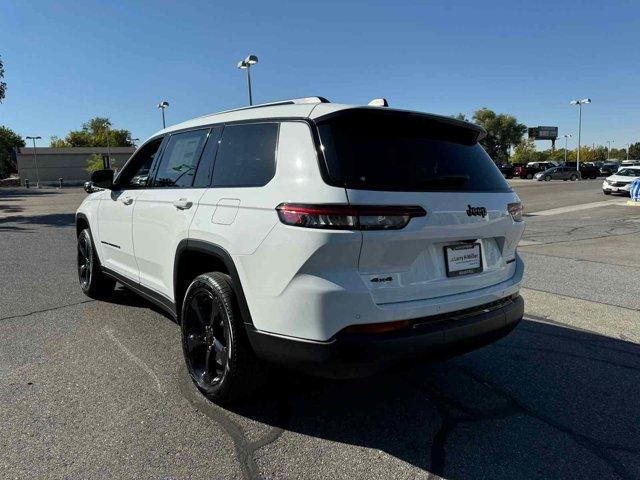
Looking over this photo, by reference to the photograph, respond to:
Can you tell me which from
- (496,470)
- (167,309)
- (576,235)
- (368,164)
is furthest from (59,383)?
(576,235)

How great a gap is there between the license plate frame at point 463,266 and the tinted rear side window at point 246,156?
109 cm

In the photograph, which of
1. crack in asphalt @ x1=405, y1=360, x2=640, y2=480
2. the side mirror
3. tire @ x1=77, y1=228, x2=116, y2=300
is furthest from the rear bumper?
tire @ x1=77, y1=228, x2=116, y2=300

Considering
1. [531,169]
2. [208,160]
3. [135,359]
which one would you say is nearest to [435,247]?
[208,160]

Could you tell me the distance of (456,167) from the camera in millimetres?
3105

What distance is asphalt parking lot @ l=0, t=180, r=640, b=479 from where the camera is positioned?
259 cm

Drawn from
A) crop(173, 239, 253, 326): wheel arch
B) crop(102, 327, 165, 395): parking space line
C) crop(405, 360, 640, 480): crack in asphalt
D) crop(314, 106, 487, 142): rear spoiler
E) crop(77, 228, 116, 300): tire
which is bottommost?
crop(405, 360, 640, 480): crack in asphalt

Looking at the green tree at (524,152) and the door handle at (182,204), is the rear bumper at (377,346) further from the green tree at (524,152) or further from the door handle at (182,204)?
the green tree at (524,152)

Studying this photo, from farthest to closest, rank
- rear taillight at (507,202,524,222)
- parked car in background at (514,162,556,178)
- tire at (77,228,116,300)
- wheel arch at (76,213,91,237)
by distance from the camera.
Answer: parked car in background at (514,162,556,178) → wheel arch at (76,213,91,237) → tire at (77,228,116,300) → rear taillight at (507,202,524,222)

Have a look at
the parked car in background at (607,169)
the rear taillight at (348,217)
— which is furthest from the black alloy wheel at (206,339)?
the parked car in background at (607,169)

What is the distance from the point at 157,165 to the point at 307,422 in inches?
99.1

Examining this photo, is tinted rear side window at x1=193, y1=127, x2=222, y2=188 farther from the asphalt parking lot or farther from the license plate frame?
the license plate frame

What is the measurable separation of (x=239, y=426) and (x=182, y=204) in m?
1.55

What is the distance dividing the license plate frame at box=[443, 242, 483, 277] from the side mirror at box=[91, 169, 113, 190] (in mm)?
3511

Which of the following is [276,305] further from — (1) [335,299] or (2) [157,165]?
(2) [157,165]
